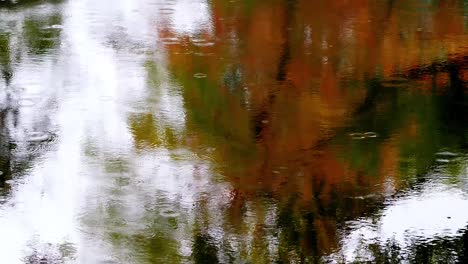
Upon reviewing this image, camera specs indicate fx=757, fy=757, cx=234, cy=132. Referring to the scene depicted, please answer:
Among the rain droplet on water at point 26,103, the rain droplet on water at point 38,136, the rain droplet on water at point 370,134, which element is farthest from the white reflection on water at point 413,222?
the rain droplet on water at point 26,103

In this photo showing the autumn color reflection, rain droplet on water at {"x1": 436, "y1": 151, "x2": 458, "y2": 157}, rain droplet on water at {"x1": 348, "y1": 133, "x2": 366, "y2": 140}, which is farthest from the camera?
rain droplet on water at {"x1": 348, "y1": 133, "x2": 366, "y2": 140}

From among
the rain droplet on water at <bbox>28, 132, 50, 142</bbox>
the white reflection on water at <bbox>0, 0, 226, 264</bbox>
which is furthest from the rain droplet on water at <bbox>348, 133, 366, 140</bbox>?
the rain droplet on water at <bbox>28, 132, 50, 142</bbox>

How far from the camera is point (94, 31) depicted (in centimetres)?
722

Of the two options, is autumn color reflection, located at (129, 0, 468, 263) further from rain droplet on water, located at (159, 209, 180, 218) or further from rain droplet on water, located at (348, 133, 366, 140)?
rain droplet on water, located at (159, 209, 180, 218)

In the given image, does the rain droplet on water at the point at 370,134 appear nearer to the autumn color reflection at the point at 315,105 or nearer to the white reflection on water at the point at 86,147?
the autumn color reflection at the point at 315,105

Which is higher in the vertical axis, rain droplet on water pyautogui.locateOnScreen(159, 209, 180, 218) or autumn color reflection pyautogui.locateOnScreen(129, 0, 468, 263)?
rain droplet on water pyautogui.locateOnScreen(159, 209, 180, 218)

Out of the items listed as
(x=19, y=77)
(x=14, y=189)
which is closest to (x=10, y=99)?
(x=19, y=77)

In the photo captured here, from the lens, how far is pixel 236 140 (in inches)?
188

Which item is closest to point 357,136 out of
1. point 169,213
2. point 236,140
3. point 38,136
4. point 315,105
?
point 315,105

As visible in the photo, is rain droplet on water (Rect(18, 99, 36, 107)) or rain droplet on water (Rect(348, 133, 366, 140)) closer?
rain droplet on water (Rect(348, 133, 366, 140))

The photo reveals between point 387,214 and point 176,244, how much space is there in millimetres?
1110

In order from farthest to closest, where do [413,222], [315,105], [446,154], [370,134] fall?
1. [315,105]
2. [370,134]
3. [446,154]
4. [413,222]

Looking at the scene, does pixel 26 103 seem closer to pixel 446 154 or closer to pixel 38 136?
pixel 38 136

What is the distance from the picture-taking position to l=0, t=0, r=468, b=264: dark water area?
3.71 metres
